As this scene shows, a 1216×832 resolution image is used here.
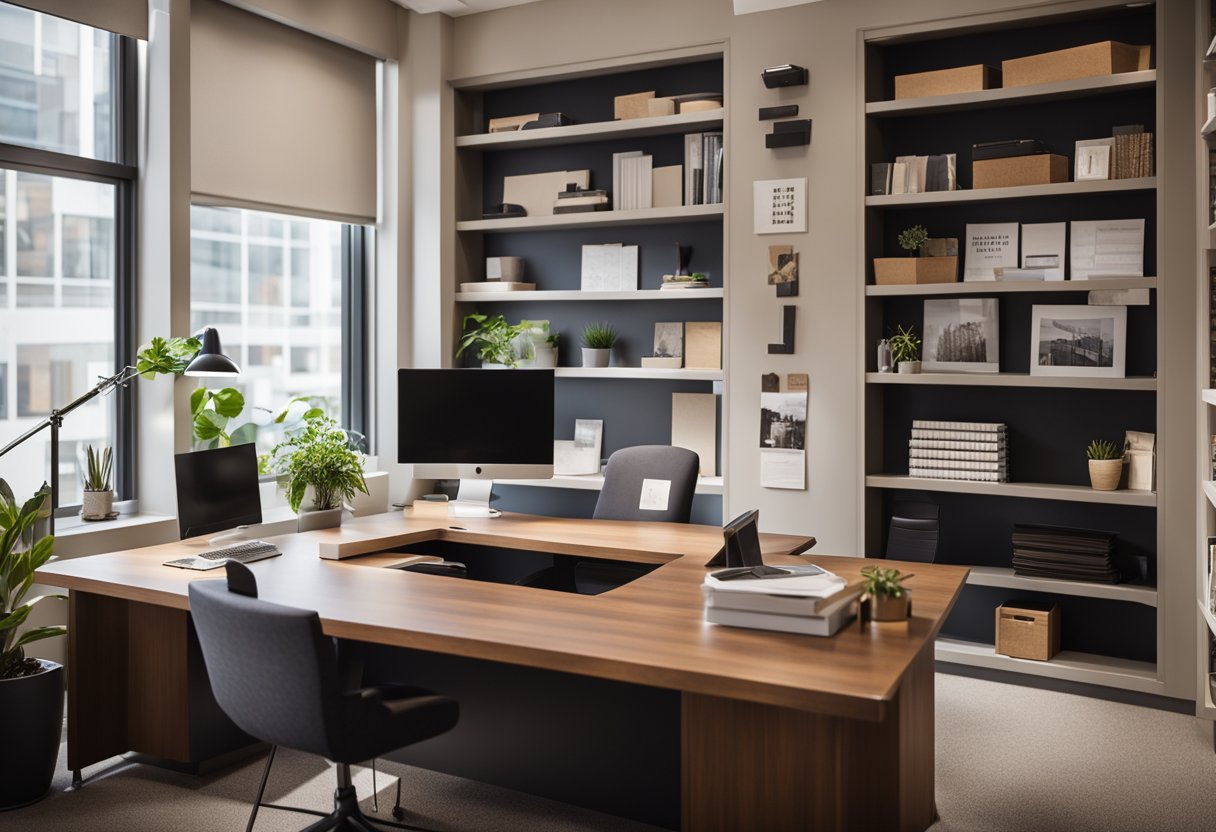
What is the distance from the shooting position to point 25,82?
13.3ft

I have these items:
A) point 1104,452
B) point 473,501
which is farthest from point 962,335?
point 473,501

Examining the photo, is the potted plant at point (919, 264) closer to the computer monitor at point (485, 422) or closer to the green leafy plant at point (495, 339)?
the computer monitor at point (485, 422)

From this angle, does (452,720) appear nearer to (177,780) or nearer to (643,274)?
(177,780)

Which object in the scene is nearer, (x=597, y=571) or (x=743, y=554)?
(x=743, y=554)

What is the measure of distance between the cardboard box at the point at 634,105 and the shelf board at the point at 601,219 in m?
0.49

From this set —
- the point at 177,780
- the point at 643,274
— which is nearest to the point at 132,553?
the point at 177,780

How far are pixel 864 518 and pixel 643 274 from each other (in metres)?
1.75

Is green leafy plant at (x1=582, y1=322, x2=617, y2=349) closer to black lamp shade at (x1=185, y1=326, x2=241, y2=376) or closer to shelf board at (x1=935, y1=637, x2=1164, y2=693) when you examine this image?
black lamp shade at (x1=185, y1=326, x2=241, y2=376)

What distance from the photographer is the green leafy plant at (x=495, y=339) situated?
5430 millimetres

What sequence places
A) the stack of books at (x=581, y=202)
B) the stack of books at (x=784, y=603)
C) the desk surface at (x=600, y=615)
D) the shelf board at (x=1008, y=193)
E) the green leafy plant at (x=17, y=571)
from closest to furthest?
the desk surface at (x=600, y=615), the stack of books at (x=784, y=603), the green leafy plant at (x=17, y=571), the shelf board at (x=1008, y=193), the stack of books at (x=581, y=202)

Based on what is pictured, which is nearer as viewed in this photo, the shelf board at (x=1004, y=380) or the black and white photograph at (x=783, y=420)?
the shelf board at (x=1004, y=380)

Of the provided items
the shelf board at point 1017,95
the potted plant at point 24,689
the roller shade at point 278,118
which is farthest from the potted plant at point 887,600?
the roller shade at point 278,118

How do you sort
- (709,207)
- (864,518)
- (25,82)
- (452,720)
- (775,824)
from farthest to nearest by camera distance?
(709,207)
(864,518)
(25,82)
(452,720)
(775,824)

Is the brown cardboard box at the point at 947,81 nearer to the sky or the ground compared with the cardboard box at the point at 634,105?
nearer to the ground
